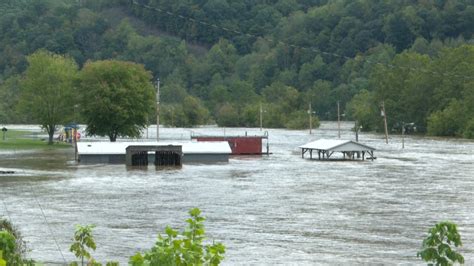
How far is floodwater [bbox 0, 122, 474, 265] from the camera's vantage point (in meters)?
29.2

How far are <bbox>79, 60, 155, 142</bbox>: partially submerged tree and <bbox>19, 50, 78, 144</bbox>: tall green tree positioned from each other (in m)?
2.81

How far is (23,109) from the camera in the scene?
9106cm

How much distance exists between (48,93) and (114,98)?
7.64m

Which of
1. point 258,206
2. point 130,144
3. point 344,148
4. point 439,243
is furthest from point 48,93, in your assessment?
point 439,243

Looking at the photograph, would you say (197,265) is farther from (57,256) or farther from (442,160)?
(442,160)

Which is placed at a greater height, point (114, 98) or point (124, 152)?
point (114, 98)

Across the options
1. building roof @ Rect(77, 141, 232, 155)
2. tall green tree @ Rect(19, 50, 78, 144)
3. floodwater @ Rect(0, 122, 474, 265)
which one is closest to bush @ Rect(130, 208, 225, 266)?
floodwater @ Rect(0, 122, 474, 265)

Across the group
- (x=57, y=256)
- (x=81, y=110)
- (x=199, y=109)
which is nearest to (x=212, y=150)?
(x=81, y=110)

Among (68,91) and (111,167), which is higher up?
(68,91)

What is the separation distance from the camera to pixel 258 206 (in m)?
41.0

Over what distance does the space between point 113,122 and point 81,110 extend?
3091mm

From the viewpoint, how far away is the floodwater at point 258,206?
95.7ft

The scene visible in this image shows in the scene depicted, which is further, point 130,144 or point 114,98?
point 114,98

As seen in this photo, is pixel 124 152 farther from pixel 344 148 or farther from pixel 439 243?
pixel 439 243
